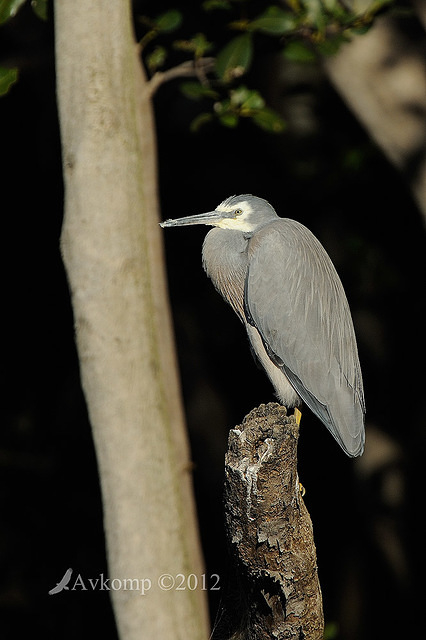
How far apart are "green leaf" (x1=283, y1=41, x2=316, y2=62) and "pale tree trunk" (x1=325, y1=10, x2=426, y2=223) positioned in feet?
1.09

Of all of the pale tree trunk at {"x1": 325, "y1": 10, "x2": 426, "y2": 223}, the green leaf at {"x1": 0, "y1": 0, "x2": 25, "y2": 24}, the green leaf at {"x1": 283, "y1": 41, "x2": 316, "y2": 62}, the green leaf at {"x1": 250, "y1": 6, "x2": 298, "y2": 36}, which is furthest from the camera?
the pale tree trunk at {"x1": 325, "y1": 10, "x2": 426, "y2": 223}

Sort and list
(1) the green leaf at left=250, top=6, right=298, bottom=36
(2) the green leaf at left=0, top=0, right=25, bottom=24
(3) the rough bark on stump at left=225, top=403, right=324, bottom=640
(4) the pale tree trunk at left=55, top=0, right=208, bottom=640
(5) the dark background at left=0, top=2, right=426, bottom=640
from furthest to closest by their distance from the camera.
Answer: (5) the dark background at left=0, top=2, right=426, bottom=640
(1) the green leaf at left=250, top=6, right=298, bottom=36
(2) the green leaf at left=0, top=0, right=25, bottom=24
(4) the pale tree trunk at left=55, top=0, right=208, bottom=640
(3) the rough bark on stump at left=225, top=403, right=324, bottom=640

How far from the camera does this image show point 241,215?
3.22 metres

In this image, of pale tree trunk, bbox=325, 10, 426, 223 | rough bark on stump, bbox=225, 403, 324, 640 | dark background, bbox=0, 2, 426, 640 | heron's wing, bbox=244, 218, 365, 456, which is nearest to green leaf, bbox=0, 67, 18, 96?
heron's wing, bbox=244, 218, 365, 456

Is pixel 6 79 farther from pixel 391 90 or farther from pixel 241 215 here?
pixel 391 90

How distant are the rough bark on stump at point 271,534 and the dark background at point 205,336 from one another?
3000 millimetres

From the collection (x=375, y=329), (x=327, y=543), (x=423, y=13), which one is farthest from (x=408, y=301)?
(x=423, y=13)

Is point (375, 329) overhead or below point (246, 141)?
below

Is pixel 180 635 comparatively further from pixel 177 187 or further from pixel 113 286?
pixel 177 187

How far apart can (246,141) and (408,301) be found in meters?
1.70

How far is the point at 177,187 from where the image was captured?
5.86 meters

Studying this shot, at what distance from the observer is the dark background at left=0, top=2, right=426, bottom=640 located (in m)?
5.13

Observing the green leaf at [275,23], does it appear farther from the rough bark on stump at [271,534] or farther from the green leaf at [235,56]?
the rough bark on stump at [271,534]

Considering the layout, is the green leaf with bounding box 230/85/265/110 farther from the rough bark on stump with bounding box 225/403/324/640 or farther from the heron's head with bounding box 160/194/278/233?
the rough bark on stump with bounding box 225/403/324/640
